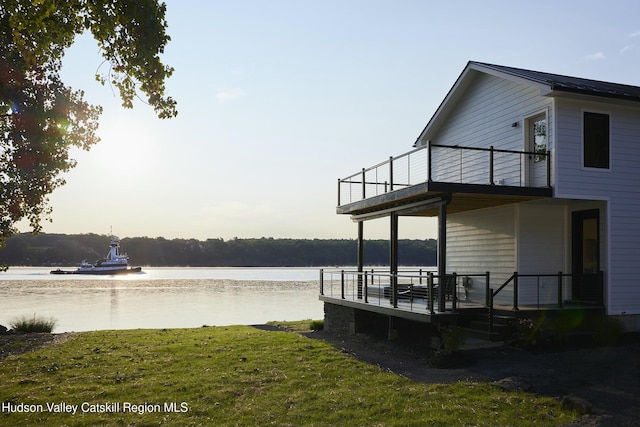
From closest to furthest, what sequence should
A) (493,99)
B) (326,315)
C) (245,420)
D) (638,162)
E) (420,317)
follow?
(245,420)
(420,317)
(638,162)
(493,99)
(326,315)

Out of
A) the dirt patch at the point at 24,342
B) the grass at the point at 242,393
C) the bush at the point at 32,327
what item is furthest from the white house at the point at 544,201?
the bush at the point at 32,327

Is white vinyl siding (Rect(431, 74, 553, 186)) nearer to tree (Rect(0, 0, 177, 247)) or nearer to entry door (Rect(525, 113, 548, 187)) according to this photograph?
entry door (Rect(525, 113, 548, 187))

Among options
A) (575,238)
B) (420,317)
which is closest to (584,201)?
(575,238)

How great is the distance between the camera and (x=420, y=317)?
49.0 ft

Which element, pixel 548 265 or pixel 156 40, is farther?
pixel 548 265

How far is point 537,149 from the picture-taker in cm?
1708

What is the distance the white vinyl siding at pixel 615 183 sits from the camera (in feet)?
53.4

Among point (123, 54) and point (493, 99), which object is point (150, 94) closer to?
point (123, 54)

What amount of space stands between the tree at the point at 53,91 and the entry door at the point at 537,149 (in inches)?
392

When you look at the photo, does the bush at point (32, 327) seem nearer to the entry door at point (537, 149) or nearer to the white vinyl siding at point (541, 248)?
the white vinyl siding at point (541, 248)

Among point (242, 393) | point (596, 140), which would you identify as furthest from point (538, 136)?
point (242, 393)

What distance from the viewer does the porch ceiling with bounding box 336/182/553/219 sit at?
15.3m

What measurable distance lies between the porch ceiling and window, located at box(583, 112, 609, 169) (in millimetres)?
1819

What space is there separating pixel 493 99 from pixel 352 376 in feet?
35.1
